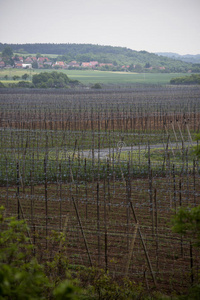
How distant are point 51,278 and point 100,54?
132201mm

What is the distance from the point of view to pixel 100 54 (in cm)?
13462

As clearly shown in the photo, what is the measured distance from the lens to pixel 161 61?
431 ft

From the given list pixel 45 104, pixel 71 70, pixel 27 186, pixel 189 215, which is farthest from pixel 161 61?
pixel 189 215

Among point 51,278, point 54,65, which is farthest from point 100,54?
point 51,278

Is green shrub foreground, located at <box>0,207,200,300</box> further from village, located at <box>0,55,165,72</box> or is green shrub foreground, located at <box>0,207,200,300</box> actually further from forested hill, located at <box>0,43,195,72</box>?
forested hill, located at <box>0,43,195,72</box>

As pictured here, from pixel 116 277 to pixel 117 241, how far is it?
1.53m

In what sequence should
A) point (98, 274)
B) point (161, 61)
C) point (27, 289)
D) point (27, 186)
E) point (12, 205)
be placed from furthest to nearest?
point (161, 61) < point (27, 186) < point (12, 205) < point (98, 274) < point (27, 289)

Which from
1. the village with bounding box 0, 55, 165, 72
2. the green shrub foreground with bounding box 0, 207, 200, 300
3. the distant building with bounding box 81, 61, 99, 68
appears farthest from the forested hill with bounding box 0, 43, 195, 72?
the green shrub foreground with bounding box 0, 207, 200, 300

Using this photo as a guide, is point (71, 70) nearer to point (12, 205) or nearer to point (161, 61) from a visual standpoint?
point (161, 61)

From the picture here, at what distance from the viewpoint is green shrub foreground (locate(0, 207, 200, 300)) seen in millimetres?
3080

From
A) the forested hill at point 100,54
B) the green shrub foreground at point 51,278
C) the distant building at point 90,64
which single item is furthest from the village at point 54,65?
the green shrub foreground at point 51,278

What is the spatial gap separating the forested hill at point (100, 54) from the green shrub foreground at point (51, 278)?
117 m

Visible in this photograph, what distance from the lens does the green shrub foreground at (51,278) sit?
308 cm

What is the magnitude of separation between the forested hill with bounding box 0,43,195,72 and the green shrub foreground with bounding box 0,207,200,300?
117334 millimetres
